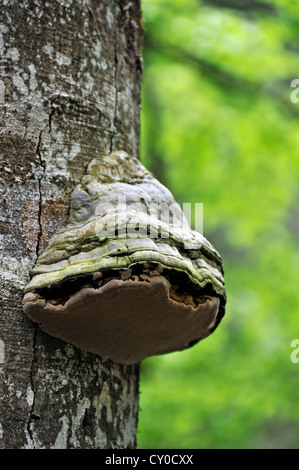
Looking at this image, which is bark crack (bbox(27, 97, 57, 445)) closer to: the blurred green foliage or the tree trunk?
the tree trunk

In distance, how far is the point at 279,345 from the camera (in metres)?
8.46

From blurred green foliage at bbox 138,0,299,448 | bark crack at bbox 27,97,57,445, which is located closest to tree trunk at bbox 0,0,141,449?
bark crack at bbox 27,97,57,445

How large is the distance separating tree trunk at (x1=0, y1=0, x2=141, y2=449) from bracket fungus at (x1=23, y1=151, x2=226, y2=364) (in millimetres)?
62

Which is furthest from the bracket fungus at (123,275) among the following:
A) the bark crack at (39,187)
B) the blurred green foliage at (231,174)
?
the blurred green foliage at (231,174)

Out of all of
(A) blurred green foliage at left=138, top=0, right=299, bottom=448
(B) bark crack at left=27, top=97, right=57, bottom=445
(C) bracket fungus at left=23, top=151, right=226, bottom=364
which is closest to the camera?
(C) bracket fungus at left=23, top=151, right=226, bottom=364

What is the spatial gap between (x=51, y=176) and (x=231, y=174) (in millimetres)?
7466

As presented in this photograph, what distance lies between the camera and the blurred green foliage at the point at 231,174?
638 cm

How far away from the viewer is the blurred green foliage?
20.9 ft

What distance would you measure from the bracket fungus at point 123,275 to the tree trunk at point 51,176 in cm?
6

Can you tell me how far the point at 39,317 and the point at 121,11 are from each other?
53.4 inches

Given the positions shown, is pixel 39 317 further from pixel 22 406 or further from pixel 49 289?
pixel 22 406

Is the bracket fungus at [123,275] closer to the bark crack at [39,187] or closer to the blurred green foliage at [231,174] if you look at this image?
the bark crack at [39,187]

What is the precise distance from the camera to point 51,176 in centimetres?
188

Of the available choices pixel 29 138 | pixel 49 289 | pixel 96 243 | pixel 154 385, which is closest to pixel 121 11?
pixel 29 138
